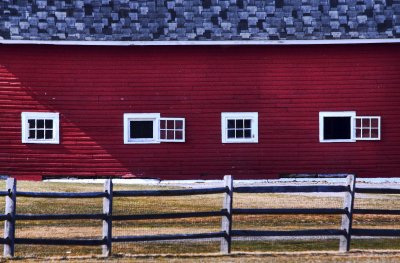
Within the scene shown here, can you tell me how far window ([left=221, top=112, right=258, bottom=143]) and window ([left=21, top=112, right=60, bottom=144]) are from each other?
15.6ft

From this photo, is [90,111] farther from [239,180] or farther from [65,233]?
[65,233]

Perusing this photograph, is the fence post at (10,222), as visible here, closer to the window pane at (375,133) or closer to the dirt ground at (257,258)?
the dirt ground at (257,258)

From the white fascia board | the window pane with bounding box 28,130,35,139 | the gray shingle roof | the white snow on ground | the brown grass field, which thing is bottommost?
the brown grass field

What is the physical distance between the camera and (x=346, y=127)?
2852 cm

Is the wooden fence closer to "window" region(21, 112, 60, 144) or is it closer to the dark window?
the dark window

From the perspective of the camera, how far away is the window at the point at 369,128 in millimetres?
28359

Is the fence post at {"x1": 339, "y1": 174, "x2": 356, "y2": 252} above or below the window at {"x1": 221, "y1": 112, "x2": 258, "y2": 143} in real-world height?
below

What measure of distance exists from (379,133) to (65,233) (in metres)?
13.5

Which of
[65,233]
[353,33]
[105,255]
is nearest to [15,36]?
[353,33]

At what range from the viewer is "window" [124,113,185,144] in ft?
92.1

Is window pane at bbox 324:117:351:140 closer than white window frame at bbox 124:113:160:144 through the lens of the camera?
No

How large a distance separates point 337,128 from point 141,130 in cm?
564

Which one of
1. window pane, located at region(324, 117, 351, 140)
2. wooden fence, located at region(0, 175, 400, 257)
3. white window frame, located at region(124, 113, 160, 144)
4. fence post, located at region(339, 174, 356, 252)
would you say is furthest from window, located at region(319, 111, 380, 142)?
fence post, located at region(339, 174, 356, 252)

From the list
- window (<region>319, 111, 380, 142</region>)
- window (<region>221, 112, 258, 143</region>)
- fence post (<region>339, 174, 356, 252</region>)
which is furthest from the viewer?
window (<region>319, 111, 380, 142</region>)
